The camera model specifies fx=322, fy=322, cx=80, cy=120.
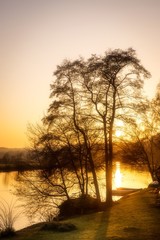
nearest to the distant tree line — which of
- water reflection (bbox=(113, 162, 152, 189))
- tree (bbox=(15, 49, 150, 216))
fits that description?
tree (bbox=(15, 49, 150, 216))

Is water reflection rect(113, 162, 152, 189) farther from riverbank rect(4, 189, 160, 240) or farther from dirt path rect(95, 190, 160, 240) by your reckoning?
riverbank rect(4, 189, 160, 240)

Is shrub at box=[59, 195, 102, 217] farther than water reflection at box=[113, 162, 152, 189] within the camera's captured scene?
No

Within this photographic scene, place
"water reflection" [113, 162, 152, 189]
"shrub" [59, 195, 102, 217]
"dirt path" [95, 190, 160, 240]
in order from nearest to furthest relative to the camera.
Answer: "dirt path" [95, 190, 160, 240] → "shrub" [59, 195, 102, 217] → "water reflection" [113, 162, 152, 189]

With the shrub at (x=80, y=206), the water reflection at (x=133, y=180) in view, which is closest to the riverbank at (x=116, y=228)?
the shrub at (x=80, y=206)

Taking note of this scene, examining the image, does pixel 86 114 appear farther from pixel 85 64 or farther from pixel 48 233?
pixel 48 233

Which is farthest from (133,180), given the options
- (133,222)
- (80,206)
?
(133,222)

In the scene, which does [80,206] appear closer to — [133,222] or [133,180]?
[133,222]

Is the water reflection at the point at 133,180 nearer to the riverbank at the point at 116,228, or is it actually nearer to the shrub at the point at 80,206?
the shrub at the point at 80,206

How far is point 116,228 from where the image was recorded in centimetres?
1545

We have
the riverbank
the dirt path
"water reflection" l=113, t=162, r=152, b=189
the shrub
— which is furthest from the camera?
"water reflection" l=113, t=162, r=152, b=189

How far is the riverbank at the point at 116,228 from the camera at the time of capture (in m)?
13.8

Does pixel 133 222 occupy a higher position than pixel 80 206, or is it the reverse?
pixel 133 222

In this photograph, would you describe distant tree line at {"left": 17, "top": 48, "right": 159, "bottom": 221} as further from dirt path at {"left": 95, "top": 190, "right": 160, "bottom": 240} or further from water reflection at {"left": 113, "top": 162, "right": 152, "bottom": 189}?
water reflection at {"left": 113, "top": 162, "right": 152, "bottom": 189}

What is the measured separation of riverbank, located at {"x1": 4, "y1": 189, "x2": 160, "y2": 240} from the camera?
13763 millimetres
